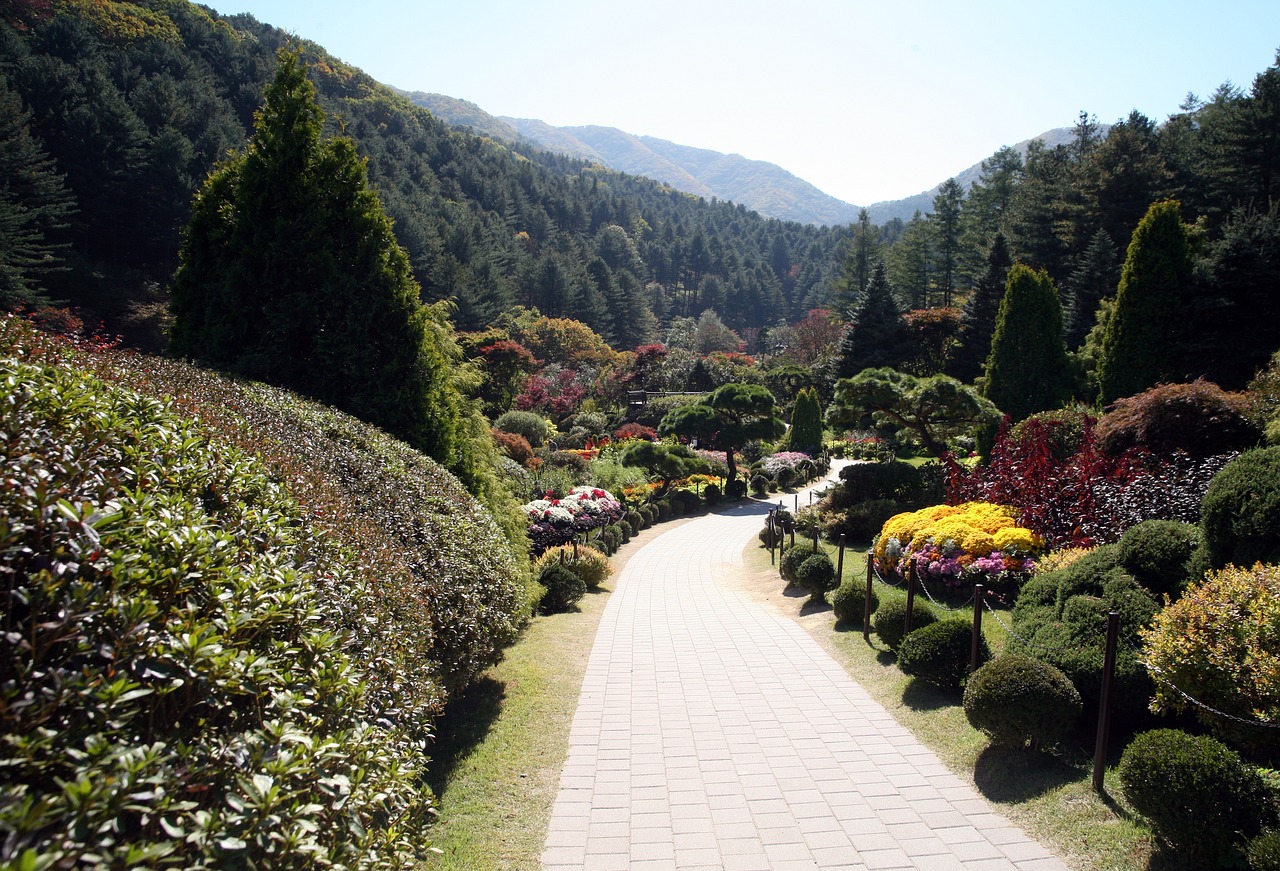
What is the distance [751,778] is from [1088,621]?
299cm

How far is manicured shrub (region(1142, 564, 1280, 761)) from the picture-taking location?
395 centimetres

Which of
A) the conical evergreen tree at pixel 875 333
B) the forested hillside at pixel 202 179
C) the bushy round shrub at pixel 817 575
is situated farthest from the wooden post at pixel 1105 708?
the conical evergreen tree at pixel 875 333

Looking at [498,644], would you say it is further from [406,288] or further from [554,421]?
[554,421]

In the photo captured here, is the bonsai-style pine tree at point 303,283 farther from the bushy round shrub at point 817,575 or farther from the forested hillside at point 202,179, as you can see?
the bushy round shrub at point 817,575

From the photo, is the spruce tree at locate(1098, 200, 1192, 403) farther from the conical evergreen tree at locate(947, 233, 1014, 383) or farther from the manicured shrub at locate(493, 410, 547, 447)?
the manicured shrub at locate(493, 410, 547, 447)

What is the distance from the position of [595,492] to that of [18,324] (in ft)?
47.6

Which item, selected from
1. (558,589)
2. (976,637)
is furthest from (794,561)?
(976,637)

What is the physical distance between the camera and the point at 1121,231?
31500mm

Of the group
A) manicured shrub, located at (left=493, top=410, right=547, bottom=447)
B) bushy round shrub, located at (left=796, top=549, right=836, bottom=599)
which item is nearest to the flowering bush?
bushy round shrub, located at (left=796, top=549, right=836, bottom=599)

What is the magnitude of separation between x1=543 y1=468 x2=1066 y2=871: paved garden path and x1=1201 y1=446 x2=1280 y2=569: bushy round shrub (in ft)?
8.68

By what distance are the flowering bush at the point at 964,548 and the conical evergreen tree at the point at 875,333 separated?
82.6 feet

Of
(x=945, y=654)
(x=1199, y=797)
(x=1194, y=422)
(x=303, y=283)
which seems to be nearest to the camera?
(x=1199, y=797)

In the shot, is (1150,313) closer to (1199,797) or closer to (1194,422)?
(1194,422)

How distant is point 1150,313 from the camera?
15.6 m
